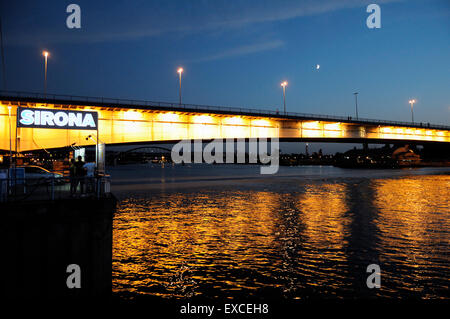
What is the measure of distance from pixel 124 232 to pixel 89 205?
745cm

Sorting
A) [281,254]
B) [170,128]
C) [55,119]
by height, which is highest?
[170,128]

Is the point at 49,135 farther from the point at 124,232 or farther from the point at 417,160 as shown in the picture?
the point at 417,160

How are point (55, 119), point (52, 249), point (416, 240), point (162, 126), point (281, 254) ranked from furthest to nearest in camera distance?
point (162, 126), point (55, 119), point (416, 240), point (281, 254), point (52, 249)

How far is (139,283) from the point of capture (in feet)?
32.9

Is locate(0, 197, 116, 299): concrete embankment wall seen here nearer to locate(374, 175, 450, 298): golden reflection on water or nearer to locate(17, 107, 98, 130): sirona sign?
locate(17, 107, 98, 130): sirona sign

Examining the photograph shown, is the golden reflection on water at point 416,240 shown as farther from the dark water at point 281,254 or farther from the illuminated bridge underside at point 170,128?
the illuminated bridge underside at point 170,128

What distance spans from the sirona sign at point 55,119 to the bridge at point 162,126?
54.5 ft

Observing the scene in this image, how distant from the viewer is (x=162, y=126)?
50281 millimetres

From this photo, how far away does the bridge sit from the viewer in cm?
3916

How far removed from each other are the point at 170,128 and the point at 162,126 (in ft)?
4.45

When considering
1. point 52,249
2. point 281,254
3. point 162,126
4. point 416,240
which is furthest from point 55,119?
point 162,126

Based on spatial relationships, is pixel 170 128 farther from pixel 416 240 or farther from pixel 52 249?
pixel 52 249

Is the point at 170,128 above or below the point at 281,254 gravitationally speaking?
above

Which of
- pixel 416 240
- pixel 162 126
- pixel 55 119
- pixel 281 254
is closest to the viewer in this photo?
pixel 281 254
